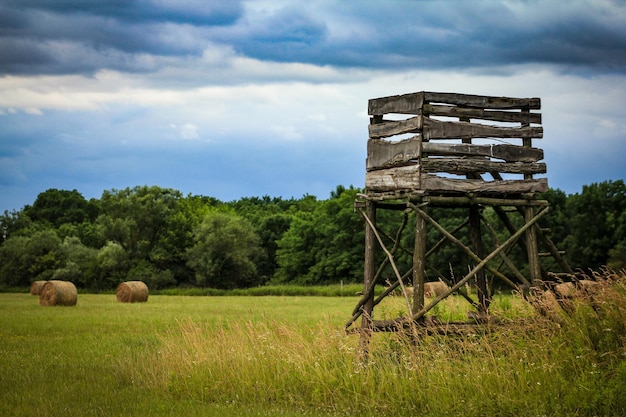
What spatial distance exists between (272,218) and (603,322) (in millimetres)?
91070

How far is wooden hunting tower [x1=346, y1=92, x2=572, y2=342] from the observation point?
1584cm

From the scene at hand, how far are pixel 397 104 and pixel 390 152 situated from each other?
1089 millimetres

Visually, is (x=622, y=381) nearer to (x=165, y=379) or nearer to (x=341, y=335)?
(x=341, y=335)

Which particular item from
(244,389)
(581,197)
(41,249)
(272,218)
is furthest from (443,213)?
(244,389)

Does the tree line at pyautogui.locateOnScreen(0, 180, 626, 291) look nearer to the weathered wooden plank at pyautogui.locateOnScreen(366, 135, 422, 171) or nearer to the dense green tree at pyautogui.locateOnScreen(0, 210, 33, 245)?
the dense green tree at pyautogui.locateOnScreen(0, 210, 33, 245)

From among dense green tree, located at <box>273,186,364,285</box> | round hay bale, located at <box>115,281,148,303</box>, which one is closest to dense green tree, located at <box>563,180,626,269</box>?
dense green tree, located at <box>273,186,364,285</box>

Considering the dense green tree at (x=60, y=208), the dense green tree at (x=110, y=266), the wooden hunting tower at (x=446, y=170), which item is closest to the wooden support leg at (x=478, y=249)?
the wooden hunting tower at (x=446, y=170)

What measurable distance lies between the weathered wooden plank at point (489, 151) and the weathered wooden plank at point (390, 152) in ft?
0.90

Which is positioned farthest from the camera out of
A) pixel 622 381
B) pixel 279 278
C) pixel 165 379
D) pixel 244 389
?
pixel 279 278

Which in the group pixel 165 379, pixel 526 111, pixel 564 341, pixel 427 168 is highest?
pixel 526 111

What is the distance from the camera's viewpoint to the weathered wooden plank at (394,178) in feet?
51.9

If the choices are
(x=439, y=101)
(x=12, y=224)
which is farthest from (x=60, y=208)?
(x=439, y=101)

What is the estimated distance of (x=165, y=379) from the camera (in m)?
15.6

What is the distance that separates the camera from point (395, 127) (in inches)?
663
